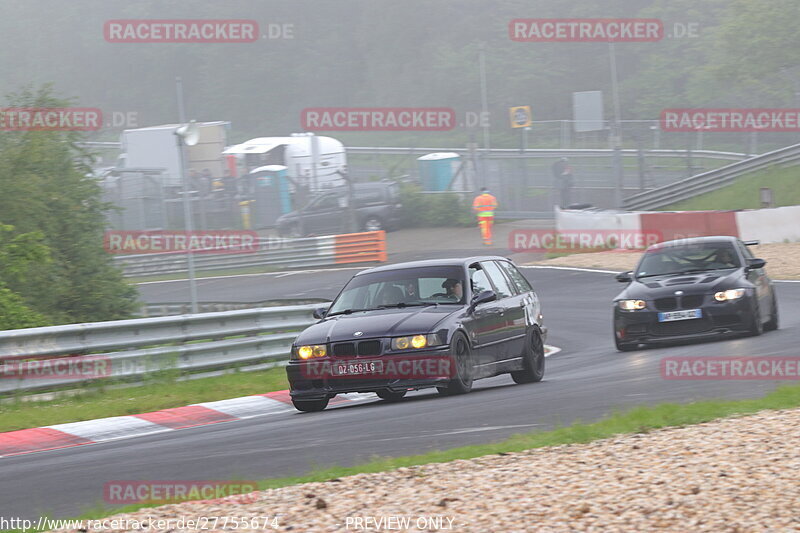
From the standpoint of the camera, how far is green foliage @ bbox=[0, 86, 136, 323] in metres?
17.9

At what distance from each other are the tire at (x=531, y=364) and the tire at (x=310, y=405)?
7.52 ft

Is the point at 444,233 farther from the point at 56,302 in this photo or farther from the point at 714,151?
the point at 56,302

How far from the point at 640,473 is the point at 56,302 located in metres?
13.5

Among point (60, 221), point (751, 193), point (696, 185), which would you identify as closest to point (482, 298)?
point (60, 221)

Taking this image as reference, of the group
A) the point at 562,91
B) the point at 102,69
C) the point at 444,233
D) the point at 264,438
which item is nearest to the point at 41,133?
the point at 264,438

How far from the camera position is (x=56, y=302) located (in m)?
18.3

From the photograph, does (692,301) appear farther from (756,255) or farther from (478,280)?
(756,255)

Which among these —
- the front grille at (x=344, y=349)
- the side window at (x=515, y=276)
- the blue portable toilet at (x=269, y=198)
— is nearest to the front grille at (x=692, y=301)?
the side window at (x=515, y=276)

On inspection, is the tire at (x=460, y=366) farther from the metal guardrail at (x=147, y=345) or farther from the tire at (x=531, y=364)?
the metal guardrail at (x=147, y=345)

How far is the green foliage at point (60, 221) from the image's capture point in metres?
17.9

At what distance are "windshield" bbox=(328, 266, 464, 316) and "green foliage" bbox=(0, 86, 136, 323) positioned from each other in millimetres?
6723

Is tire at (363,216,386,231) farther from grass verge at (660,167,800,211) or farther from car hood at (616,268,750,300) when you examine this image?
car hood at (616,268,750,300)

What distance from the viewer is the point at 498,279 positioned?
13297 millimetres

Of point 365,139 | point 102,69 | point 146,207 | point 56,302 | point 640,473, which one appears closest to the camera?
point 640,473
